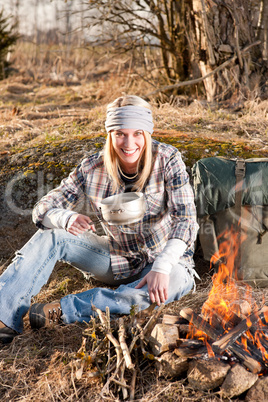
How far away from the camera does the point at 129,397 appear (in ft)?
5.73

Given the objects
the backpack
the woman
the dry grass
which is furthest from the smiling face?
the dry grass

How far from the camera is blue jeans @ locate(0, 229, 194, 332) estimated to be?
85.7 inches

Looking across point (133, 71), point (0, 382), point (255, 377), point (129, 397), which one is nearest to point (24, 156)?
point (0, 382)

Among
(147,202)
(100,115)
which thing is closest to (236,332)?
(147,202)

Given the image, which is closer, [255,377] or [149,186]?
[255,377]

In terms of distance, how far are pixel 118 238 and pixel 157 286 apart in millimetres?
547

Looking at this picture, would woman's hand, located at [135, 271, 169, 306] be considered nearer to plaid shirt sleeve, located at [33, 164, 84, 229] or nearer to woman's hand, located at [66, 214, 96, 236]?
woman's hand, located at [66, 214, 96, 236]

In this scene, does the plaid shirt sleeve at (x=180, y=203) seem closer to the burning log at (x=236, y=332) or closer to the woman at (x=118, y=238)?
the woman at (x=118, y=238)

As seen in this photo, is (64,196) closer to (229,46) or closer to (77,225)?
(77,225)

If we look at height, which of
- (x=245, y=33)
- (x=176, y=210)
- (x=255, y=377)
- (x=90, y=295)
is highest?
(x=245, y=33)

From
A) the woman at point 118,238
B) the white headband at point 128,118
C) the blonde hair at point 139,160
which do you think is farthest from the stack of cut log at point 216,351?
the white headband at point 128,118

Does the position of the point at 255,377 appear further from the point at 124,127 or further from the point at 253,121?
the point at 253,121

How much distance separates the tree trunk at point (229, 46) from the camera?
→ 550cm

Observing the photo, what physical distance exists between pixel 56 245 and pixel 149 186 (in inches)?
27.8
